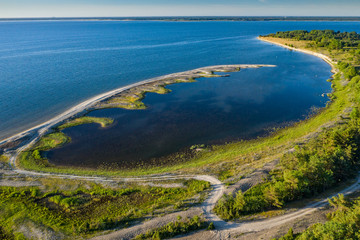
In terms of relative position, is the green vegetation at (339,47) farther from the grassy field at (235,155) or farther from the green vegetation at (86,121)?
the green vegetation at (86,121)

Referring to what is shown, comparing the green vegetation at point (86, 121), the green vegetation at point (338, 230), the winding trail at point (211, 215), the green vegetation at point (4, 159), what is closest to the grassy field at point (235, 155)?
the winding trail at point (211, 215)

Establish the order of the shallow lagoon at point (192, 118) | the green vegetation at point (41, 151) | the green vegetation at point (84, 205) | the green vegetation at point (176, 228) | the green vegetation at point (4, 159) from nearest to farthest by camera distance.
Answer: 1. the green vegetation at point (176, 228)
2. the green vegetation at point (84, 205)
3. the green vegetation at point (41, 151)
4. the green vegetation at point (4, 159)
5. the shallow lagoon at point (192, 118)

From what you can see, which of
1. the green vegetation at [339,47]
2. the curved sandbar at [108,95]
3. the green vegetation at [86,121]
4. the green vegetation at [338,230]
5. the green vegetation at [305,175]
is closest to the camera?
the green vegetation at [338,230]

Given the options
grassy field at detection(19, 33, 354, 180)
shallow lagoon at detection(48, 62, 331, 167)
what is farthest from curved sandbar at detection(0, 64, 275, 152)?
grassy field at detection(19, 33, 354, 180)

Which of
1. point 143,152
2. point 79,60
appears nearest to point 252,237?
point 143,152

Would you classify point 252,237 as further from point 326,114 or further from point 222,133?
point 326,114

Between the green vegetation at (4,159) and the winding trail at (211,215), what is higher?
the green vegetation at (4,159)

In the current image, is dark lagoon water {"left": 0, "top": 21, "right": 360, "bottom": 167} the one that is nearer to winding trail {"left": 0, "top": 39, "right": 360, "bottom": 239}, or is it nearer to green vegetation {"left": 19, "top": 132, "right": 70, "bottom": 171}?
green vegetation {"left": 19, "top": 132, "right": 70, "bottom": 171}
